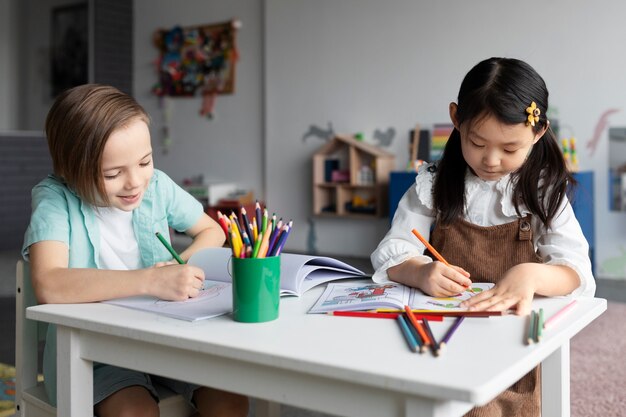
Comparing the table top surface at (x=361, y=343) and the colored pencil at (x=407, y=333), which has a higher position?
Answer: the colored pencil at (x=407, y=333)

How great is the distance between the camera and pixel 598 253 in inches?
153

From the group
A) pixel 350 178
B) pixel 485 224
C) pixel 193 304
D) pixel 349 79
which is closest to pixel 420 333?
pixel 193 304

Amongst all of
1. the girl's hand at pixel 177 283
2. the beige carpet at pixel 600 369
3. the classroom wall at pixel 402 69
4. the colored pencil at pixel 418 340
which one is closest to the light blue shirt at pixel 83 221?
the girl's hand at pixel 177 283

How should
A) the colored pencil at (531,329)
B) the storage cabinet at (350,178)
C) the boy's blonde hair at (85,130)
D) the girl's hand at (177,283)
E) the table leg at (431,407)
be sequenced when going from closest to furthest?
the table leg at (431,407)
the colored pencil at (531,329)
the girl's hand at (177,283)
the boy's blonde hair at (85,130)
the storage cabinet at (350,178)

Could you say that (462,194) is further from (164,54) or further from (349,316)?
(164,54)

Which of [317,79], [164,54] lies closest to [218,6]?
[164,54]

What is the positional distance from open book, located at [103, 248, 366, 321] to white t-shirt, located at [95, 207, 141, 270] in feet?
0.40

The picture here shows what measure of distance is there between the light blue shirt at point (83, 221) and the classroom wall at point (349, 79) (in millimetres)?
3133

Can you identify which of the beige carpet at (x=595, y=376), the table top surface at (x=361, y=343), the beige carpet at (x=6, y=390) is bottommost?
the beige carpet at (x=6, y=390)

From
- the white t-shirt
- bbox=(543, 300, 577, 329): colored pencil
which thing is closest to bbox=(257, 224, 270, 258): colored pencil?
bbox=(543, 300, 577, 329): colored pencil

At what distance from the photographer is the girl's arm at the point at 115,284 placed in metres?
0.96

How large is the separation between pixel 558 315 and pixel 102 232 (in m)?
0.75

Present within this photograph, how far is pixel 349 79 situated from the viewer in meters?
4.73

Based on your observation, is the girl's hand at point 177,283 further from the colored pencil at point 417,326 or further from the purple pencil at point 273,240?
the colored pencil at point 417,326
